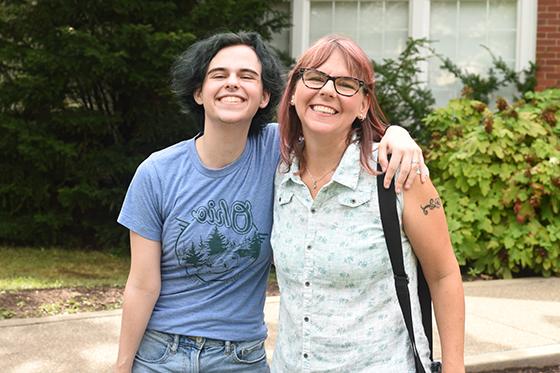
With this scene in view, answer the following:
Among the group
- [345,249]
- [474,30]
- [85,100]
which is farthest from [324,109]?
[474,30]

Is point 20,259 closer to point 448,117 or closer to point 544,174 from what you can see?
point 448,117

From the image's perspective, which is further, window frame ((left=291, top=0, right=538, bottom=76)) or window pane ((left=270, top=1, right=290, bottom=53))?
window pane ((left=270, top=1, right=290, bottom=53))

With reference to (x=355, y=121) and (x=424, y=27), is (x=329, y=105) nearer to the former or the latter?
(x=355, y=121)

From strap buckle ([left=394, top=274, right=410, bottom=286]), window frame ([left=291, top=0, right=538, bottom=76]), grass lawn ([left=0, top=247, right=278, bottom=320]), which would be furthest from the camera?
window frame ([left=291, top=0, right=538, bottom=76])

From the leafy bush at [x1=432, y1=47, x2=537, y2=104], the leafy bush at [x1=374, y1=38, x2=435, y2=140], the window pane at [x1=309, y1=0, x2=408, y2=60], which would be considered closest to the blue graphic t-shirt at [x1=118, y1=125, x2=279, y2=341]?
the leafy bush at [x1=374, y1=38, x2=435, y2=140]

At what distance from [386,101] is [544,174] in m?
2.16

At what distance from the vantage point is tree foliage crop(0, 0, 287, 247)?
8.43 meters

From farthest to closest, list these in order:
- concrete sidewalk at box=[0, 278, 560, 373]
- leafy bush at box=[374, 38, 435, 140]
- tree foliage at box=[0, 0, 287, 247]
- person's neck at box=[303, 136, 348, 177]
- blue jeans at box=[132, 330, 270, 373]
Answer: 1. leafy bush at box=[374, 38, 435, 140]
2. tree foliage at box=[0, 0, 287, 247]
3. concrete sidewalk at box=[0, 278, 560, 373]
4. blue jeans at box=[132, 330, 270, 373]
5. person's neck at box=[303, 136, 348, 177]

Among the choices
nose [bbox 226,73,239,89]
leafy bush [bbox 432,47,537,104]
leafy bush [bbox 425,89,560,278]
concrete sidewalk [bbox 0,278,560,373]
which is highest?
leafy bush [bbox 432,47,537,104]

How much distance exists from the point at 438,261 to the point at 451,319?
0.58 feet

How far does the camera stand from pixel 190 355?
2541 millimetres

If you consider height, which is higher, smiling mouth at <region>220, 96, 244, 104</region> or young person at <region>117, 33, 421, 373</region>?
smiling mouth at <region>220, 96, 244, 104</region>

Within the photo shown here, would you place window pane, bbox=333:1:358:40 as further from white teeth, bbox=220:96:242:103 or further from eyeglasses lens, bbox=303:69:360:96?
eyeglasses lens, bbox=303:69:360:96

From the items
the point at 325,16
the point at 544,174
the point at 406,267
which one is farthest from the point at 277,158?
the point at 325,16
